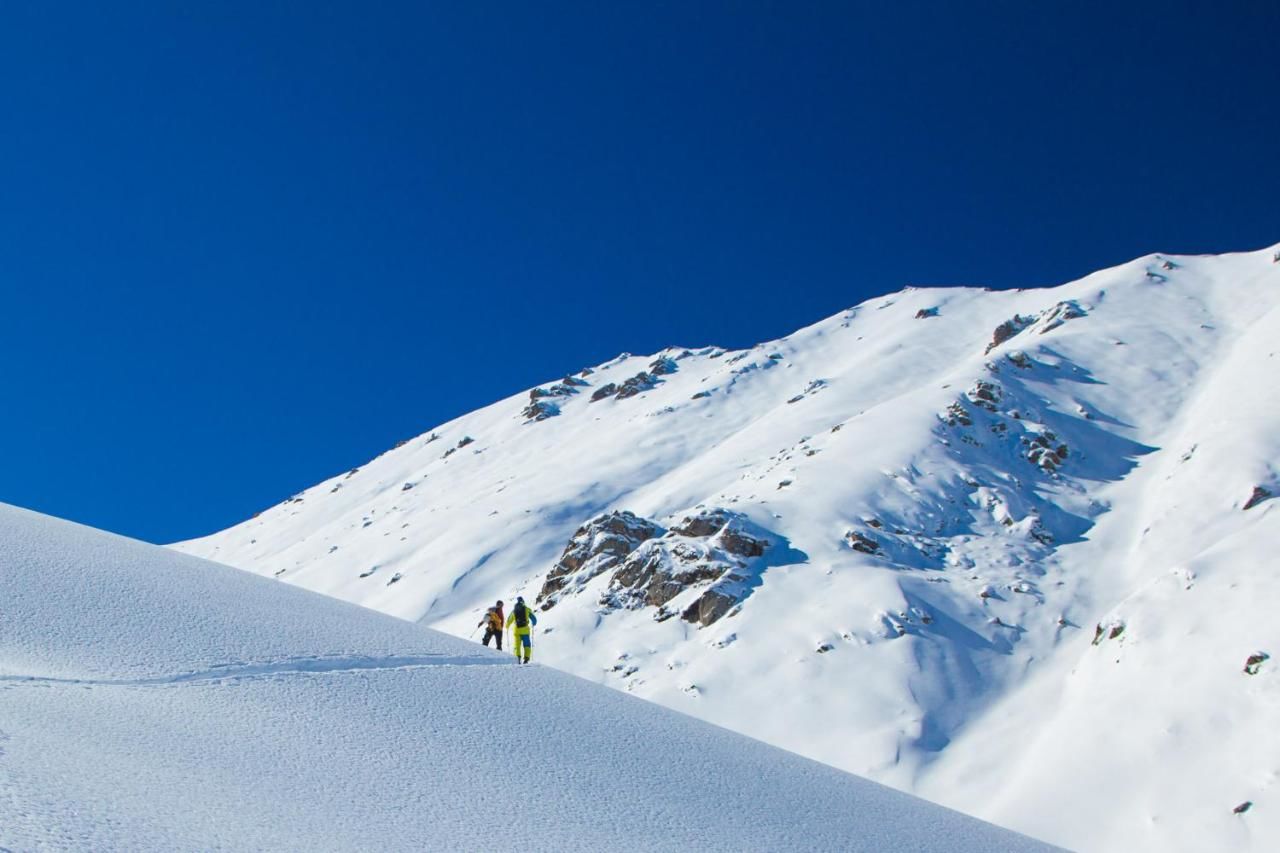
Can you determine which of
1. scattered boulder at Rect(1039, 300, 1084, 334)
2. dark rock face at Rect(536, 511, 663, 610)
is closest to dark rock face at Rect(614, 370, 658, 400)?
scattered boulder at Rect(1039, 300, 1084, 334)

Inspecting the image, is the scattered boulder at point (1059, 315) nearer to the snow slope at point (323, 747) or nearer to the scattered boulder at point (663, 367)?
the scattered boulder at point (663, 367)

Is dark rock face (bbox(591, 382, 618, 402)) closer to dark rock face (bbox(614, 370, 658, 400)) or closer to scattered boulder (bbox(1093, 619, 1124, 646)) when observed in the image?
dark rock face (bbox(614, 370, 658, 400))

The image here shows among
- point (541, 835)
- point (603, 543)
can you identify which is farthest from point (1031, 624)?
point (541, 835)

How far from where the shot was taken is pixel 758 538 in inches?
1944

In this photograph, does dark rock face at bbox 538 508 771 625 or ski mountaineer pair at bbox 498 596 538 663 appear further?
dark rock face at bbox 538 508 771 625

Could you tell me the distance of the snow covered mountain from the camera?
102 feet

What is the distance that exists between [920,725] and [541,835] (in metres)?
31.5

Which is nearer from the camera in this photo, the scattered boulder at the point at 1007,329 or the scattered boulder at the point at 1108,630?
the scattered boulder at the point at 1108,630

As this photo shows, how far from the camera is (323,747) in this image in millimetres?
8102

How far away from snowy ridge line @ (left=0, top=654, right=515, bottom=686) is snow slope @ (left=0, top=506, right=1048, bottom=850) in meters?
0.03

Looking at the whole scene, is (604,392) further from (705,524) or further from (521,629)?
(521,629)

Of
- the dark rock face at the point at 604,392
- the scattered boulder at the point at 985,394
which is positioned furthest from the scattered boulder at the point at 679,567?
the dark rock face at the point at 604,392

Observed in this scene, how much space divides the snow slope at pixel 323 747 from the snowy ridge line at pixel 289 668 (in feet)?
0.11

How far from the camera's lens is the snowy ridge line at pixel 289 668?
8.33 metres
